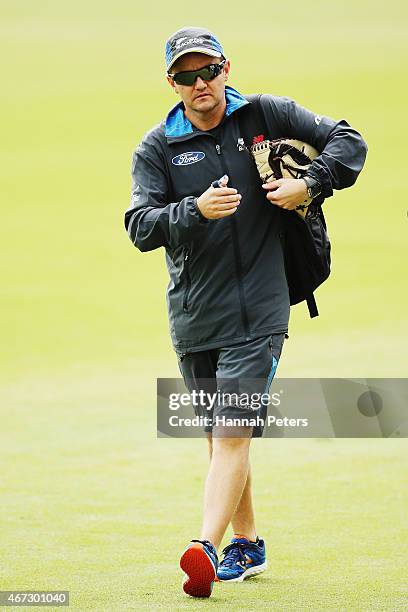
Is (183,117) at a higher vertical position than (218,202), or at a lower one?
higher

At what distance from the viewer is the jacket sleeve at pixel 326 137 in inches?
160

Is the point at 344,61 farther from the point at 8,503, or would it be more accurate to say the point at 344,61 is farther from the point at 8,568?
the point at 8,568

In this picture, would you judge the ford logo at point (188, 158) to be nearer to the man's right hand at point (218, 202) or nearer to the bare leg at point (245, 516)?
the man's right hand at point (218, 202)

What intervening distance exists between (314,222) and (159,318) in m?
7.87

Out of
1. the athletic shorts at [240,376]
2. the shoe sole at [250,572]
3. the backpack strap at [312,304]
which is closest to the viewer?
the athletic shorts at [240,376]

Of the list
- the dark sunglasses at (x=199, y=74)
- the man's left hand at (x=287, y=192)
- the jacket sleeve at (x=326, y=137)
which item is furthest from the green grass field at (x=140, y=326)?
the dark sunglasses at (x=199, y=74)

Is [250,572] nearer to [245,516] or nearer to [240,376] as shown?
[245,516]

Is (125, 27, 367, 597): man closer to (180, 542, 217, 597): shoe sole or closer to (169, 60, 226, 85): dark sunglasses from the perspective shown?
(169, 60, 226, 85): dark sunglasses

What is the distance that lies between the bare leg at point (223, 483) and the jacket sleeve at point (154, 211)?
68cm

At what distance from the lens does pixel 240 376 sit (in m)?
3.97

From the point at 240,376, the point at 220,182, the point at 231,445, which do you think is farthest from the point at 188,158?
the point at 231,445

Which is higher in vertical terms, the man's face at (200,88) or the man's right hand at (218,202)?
the man's face at (200,88)

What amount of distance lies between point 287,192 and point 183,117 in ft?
1.72

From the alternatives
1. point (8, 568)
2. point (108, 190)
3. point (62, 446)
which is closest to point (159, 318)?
point (108, 190)
